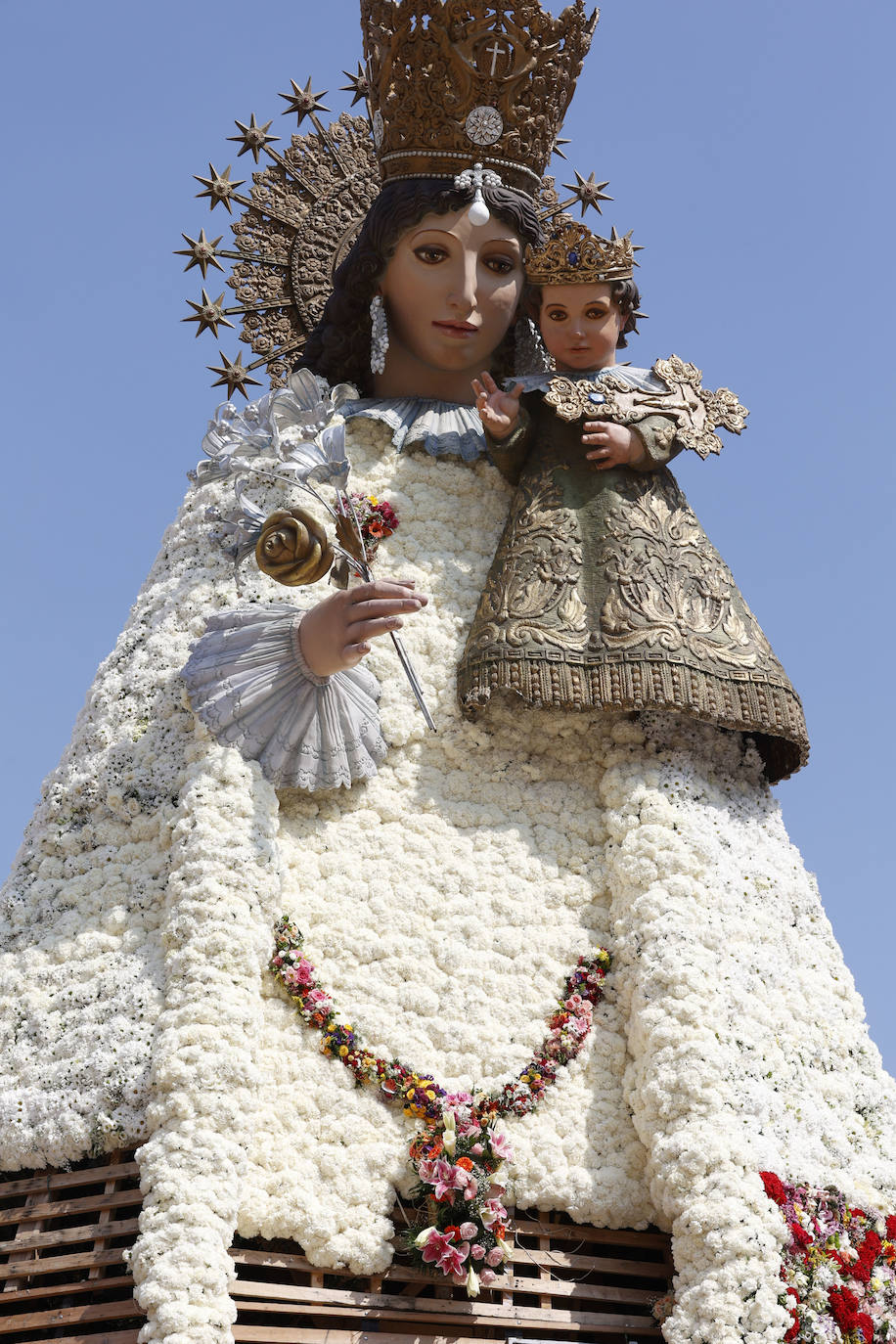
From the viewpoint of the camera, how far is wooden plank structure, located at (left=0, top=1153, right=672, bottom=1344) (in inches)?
248

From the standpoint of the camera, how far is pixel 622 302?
8.27 metres

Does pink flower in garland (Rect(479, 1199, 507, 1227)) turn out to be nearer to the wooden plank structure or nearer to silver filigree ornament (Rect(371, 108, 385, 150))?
the wooden plank structure

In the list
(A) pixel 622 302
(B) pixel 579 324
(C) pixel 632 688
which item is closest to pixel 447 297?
(B) pixel 579 324

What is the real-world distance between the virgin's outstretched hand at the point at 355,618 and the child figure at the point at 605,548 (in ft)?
2.15

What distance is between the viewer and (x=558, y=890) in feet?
24.1

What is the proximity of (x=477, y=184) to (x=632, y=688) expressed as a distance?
2.92 m

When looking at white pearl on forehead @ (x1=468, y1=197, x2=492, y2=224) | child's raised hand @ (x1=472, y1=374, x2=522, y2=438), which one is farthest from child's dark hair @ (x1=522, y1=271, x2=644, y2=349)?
A: child's raised hand @ (x1=472, y1=374, x2=522, y2=438)

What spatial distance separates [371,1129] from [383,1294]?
606 millimetres

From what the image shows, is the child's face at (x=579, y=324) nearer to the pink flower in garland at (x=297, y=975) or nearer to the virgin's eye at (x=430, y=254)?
the virgin's eye at (x=430, y=254)

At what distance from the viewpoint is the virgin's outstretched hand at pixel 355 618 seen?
23.1 feet

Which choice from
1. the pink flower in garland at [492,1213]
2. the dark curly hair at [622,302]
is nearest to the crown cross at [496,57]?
the dark curly hair at [622,302]

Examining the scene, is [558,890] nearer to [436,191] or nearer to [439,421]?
[439,421]

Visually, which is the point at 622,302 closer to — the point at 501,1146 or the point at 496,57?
the point at 496,57

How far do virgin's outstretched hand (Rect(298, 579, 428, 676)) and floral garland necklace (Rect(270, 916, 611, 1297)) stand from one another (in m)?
1.13
